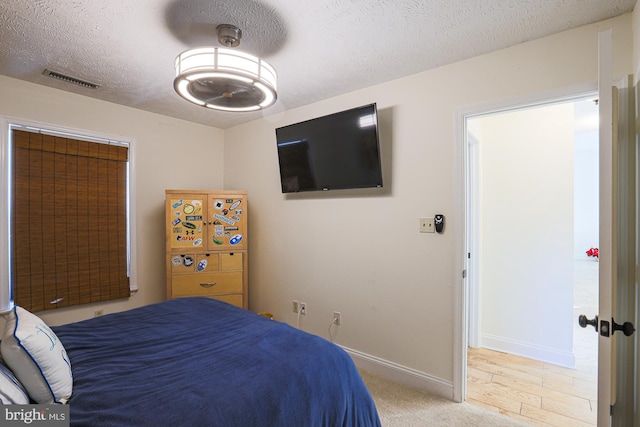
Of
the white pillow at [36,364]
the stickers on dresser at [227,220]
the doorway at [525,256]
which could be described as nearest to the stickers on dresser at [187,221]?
the stickers on dresser at [227,220]

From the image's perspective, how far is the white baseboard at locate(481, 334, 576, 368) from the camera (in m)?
2.70

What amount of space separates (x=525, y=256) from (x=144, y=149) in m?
4.10

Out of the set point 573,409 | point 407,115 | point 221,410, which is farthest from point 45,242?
point 573,409

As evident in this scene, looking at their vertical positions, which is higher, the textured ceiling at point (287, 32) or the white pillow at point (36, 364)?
the textured ceiling at point (287, 32)

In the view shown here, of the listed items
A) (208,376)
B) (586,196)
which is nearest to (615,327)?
(208,376)

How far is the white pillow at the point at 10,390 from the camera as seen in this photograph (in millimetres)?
992

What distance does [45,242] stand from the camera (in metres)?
2.60

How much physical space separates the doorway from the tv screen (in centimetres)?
87

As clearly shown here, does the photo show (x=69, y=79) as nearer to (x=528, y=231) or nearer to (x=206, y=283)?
(x=206, y=283)

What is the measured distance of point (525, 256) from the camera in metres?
2.94

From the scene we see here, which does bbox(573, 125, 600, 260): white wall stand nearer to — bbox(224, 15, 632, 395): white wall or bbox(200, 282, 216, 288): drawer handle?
bbox(224, 15, 632, 395): white wall

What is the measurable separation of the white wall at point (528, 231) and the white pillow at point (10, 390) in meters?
3.49

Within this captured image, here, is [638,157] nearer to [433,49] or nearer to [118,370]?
[433,49]

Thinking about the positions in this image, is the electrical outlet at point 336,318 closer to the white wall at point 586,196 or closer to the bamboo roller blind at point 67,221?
the bamboo roller blind at point 67,221
